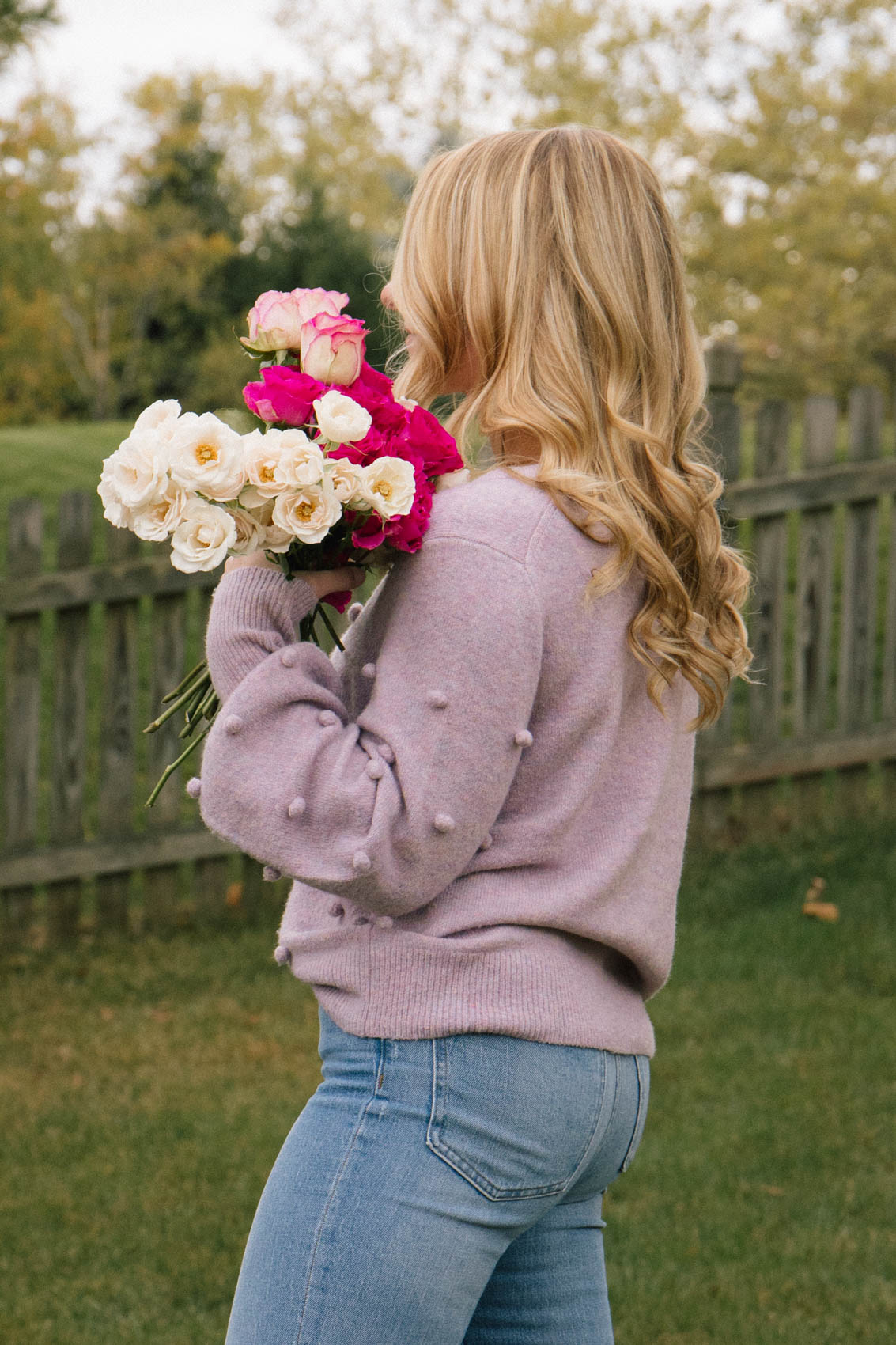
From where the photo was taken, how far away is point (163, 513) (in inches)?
54.4

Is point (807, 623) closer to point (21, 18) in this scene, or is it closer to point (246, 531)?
point (246, 531)

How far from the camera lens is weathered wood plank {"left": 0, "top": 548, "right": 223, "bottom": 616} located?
4.65 metres

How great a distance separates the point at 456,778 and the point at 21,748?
3.76m

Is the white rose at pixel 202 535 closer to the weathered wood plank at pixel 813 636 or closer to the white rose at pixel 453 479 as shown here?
the white rose at pixel 453 479

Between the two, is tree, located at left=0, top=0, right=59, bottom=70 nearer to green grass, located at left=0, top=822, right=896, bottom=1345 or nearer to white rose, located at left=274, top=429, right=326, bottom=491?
green grass, located at left=0, top=822, right=896, bottom=1345

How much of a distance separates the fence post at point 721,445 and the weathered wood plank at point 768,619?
10cm

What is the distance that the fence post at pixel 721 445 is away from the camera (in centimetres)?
536

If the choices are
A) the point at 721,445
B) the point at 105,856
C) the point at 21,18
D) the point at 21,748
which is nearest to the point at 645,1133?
the point at 105,856

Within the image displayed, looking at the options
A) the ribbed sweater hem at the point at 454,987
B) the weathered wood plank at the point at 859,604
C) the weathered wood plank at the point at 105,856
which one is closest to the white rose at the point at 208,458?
the ribbed sweater hem at the point at 454,987

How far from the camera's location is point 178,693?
1.79 meters

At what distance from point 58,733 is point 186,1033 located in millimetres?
1249

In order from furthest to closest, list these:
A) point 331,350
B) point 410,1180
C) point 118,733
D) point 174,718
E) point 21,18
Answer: point 21,18 < point 174,718 < point 118,733 < point 331,350 < point 410,1180

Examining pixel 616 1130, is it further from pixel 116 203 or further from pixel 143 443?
pixel 116 203

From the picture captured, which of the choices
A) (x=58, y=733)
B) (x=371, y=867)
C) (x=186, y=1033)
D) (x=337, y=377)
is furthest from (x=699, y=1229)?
(x=58, y=733)
